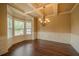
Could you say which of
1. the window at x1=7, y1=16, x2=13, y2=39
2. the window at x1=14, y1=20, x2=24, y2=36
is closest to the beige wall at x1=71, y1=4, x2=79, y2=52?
the window at x1=14, y1=20, x2=24, y2=36

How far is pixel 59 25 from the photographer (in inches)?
72.0

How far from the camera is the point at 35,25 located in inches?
75.0

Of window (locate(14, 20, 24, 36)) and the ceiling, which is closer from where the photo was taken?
the ceiling

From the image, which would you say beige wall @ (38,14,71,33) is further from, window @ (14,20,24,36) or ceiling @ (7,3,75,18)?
window @ (14,20,24,36)

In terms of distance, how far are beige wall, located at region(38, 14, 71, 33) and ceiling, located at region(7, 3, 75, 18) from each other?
0.13 m

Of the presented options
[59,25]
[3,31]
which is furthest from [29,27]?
[59,25]

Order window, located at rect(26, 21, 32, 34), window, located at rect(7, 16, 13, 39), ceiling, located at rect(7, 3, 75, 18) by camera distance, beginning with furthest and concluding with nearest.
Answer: window, located at rect(26, 21, 32, 34) < window, located at rect(7, 16, 13, 39) < ceiling, located at rect(7, 3, 75, 18)

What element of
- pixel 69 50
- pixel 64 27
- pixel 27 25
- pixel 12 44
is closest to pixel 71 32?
pixel 64 27

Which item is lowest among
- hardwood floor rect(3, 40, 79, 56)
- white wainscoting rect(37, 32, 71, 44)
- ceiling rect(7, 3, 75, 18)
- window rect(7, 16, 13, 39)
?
hardwood floor rect(3, 40, 79, 56)

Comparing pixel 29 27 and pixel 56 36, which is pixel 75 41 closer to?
pixel 56 36

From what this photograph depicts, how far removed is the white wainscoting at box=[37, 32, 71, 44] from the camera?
1783 mm

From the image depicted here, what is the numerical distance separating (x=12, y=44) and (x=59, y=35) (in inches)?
40.2

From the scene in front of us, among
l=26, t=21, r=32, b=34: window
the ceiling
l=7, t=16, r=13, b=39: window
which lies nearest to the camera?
the ceiling

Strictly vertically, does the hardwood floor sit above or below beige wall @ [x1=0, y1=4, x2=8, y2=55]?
below
